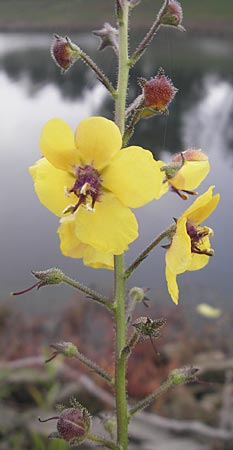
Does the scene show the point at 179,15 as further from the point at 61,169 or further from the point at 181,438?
the point at 181,438

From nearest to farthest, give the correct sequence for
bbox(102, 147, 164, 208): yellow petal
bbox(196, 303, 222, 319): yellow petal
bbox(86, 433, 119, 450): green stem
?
bbox(102, 147, 164, 208): yellow petal, bbox(86, 433, 119, 450): green stem, bbox(196, 303, 222, 319): yellow petal

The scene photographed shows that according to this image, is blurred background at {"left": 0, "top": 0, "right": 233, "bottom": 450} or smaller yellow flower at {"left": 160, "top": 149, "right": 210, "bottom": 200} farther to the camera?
blurred background at {"left": 0, "top": 0, "right": 233, "bottom": 450}

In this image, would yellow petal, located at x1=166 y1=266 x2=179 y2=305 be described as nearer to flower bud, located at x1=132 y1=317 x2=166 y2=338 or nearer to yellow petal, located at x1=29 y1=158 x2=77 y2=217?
flower bud, located at x1=132 y1=317 x2=166 y2=338

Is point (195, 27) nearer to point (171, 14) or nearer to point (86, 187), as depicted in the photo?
point (171, 14)

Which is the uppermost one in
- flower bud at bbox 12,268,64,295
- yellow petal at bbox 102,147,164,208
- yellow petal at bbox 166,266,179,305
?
yellow petal at bbox 102,147,164,208

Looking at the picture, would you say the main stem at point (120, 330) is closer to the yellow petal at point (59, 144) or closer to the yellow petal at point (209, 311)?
the yellow petal at point (59, 144)

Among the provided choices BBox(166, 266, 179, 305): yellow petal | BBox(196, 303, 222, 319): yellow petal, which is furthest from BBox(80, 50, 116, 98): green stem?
BBox(196, 303, 222, 319): yellow petal

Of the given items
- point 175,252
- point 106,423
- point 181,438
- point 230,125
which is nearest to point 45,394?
point 181,438

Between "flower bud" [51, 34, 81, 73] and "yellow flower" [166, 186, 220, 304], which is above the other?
"flower bud" [51, 34, 81, 73]
